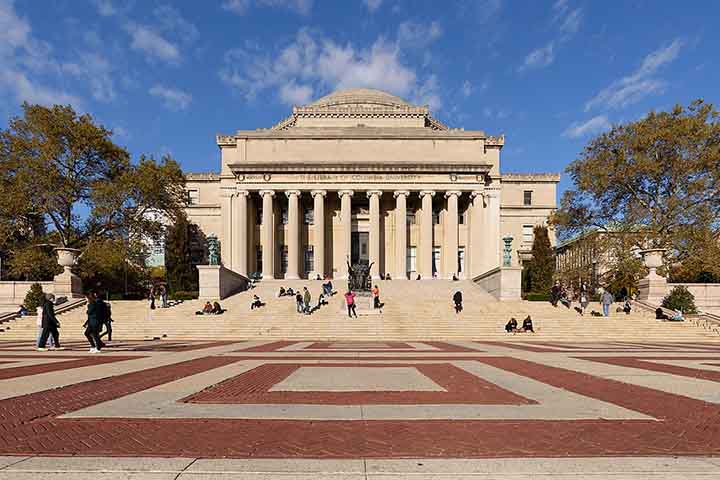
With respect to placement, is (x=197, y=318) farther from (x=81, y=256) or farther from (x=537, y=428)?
(x=537, y=428)

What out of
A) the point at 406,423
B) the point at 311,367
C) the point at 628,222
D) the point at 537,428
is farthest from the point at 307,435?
the point at 628,222

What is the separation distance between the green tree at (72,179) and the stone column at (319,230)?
13.9 metres

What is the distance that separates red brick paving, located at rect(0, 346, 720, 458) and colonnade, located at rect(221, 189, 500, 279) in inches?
1731

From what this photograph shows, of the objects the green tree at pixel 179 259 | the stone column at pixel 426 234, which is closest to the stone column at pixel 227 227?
the green tree at pixel 179 259

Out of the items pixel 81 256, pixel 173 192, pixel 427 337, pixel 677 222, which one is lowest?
pixel 427 337

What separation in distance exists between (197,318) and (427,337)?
14.5 meters

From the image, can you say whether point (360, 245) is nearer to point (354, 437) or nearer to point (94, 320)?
point (94, 320)

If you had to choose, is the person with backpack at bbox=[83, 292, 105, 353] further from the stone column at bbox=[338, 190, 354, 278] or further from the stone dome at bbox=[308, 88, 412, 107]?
the stone dome at bbox=[308, 88, 412, 107]

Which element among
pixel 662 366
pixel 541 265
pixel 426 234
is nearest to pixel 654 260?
pixel 541 265

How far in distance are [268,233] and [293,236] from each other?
3.02m

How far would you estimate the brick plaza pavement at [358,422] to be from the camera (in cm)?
408

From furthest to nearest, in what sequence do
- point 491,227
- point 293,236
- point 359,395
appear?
point 491,227, point 293,236, point 359,395

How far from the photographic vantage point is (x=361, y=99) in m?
66.0

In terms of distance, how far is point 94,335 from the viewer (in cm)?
1417
